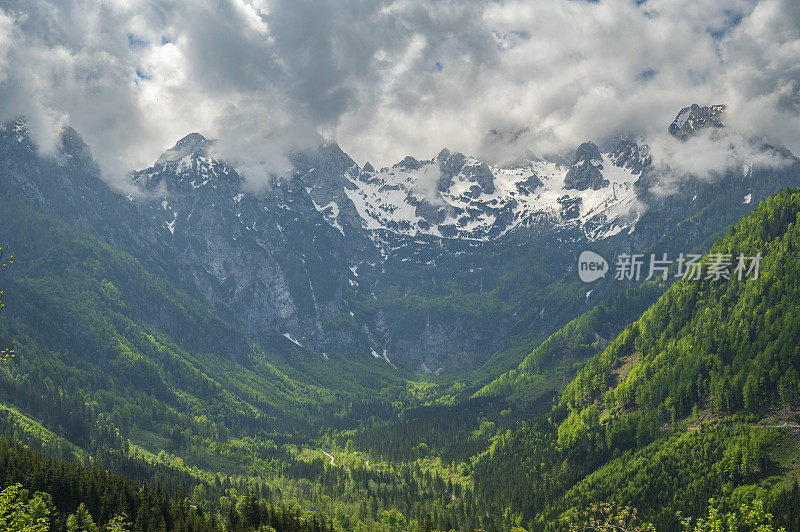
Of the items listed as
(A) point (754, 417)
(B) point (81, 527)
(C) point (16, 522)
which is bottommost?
(B) point (81, 527)

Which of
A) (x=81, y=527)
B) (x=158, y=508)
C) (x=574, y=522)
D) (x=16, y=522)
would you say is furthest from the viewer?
(x=574, y=522)

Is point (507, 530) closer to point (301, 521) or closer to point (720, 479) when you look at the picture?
point (720, 479)

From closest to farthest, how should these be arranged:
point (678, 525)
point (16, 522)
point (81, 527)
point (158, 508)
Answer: point (16, 522)
point (81, 527)
point (158, 508)
point (678, 525)

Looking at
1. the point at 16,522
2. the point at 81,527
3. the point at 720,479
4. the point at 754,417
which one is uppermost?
the point at 754,417

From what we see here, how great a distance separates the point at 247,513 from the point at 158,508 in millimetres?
18039

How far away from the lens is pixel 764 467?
172125 millimetres

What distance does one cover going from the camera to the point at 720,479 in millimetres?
176625

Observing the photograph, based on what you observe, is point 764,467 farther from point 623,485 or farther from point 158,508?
point 158,508

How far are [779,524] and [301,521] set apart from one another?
10969 cm

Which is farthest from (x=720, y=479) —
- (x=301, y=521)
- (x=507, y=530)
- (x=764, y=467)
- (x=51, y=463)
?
(x=51, y=463)

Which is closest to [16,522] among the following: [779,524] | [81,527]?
[81,527]

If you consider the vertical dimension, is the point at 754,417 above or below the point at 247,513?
above

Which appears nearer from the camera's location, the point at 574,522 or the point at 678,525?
the point at 678,525

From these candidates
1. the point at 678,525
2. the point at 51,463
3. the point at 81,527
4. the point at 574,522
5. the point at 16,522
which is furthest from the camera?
the point at 574,522
